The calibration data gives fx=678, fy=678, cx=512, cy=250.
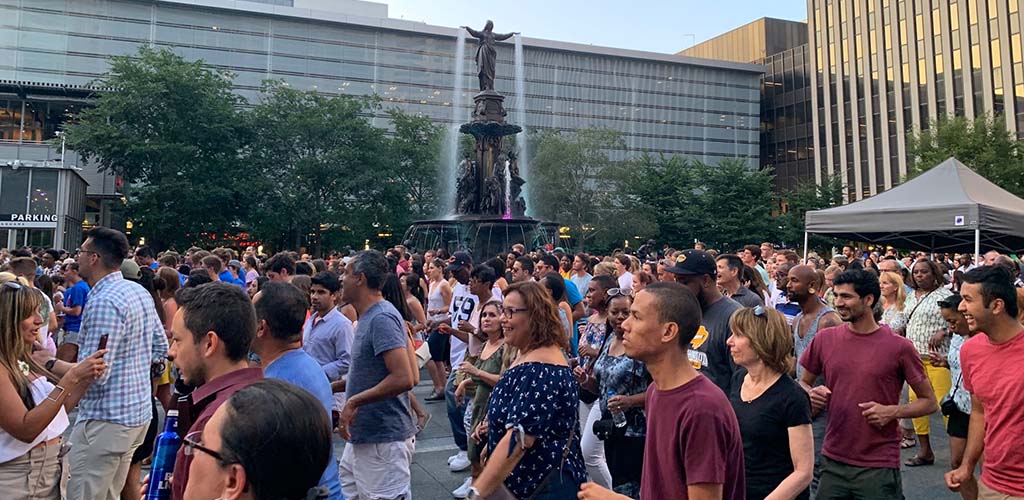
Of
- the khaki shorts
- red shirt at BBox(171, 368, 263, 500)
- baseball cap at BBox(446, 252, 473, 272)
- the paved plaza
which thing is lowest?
the paved plaza

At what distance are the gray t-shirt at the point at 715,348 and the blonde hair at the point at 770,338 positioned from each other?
79cm

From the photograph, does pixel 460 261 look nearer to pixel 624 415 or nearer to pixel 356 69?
pixel 624 415

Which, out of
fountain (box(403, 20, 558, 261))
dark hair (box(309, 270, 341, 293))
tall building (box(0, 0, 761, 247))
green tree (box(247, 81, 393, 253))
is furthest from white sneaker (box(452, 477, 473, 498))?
tall building (box(0, 0, 761, 247))

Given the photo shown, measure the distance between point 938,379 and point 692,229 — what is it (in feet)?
142

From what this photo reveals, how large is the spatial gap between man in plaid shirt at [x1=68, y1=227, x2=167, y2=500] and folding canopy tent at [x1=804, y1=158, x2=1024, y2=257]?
11.1 metres

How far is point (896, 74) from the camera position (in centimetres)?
5719

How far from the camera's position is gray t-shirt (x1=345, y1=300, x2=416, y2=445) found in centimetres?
418

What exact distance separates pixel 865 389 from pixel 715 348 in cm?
92

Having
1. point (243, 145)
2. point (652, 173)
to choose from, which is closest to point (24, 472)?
point (243, 145)

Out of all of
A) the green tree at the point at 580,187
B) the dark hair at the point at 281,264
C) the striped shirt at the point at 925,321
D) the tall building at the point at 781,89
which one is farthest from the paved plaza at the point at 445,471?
the tall building at the point at 781,89

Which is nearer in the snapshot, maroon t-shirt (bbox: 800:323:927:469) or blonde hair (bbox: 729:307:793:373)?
blonde hair (bbox: 729:307:793:373)

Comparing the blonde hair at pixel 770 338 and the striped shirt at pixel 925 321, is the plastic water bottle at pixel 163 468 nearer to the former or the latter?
the blonde hair at pixel 770 338

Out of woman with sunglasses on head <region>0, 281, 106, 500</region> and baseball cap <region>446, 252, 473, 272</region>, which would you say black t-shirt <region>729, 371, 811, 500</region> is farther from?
baseball cap <region>446, 252, 473, 272</region>

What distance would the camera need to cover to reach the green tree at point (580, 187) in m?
49.5
